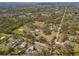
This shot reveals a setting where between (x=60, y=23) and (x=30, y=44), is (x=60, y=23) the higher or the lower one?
the higher one

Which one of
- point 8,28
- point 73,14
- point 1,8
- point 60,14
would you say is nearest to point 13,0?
point 1,8

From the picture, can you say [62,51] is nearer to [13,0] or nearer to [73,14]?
[73,14]

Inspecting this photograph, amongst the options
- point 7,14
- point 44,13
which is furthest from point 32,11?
point 7,14

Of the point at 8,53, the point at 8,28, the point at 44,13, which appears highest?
the point at 44,13

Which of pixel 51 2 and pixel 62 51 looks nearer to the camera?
pixel 62 51

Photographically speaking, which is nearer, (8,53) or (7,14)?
(8,53)

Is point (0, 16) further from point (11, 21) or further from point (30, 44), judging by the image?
point (30, 44)
